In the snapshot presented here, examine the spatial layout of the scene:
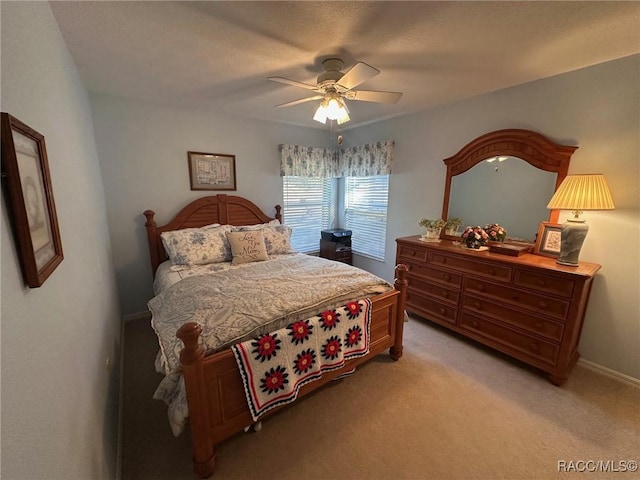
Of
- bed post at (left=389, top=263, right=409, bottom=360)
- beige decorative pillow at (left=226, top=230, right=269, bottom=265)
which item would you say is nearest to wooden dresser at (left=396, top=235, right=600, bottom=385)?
bed post at (left=389, top=263, right=409, bottom=360)

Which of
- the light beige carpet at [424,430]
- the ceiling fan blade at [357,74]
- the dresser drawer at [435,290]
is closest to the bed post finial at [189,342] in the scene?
the light beige carpet at [424,430]

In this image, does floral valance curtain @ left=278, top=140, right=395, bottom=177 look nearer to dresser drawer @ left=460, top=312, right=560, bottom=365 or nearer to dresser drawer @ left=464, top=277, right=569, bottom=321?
dresser drawer @ left=464, top=277, right=569, bottom=321

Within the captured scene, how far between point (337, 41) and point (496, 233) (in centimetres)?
218

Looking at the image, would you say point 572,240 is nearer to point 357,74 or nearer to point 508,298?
point 508,298

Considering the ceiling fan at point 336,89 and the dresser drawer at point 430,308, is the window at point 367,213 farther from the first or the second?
the ceiling fan at point 336,89

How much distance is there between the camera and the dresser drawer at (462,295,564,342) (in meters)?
2.04

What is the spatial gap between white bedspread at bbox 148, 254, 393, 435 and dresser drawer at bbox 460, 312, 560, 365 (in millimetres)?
959

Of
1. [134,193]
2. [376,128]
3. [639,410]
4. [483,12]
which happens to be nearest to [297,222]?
[376,128]

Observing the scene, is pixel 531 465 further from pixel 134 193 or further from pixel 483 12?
pixel 134 193

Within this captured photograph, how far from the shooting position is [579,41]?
5.56 feet

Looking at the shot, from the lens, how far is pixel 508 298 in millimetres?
2264

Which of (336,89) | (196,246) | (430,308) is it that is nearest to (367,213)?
(430,308)

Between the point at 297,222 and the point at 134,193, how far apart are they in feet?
6.94

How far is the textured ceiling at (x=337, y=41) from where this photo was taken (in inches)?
54.8
